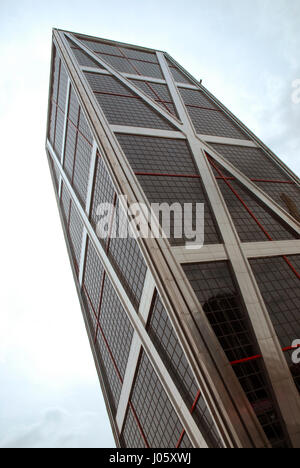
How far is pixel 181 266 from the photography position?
23.6 meters

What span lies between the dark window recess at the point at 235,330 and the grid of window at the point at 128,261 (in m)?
5.44

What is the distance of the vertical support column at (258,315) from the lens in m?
18.7

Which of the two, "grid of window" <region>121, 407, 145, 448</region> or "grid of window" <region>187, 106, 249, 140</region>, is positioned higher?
"grid of window" <region>187, 106, 249, 140</region>

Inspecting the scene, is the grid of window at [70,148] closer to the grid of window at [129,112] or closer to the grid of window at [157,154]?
the grid of window at [129,112]

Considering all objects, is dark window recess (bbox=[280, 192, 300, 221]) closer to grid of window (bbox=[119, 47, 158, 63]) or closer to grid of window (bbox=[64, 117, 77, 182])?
grid of window (bbox=[64, 117, 77, 182])

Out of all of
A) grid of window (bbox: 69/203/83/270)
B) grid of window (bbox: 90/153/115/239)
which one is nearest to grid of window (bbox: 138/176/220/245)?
grid of window (bbox: 90/153/115/239)

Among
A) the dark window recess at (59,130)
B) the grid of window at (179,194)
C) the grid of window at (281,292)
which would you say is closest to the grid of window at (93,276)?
the grid of window at (179,194)

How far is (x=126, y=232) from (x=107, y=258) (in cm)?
792

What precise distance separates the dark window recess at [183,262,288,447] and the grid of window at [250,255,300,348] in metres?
2.26

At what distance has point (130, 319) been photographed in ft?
98.1

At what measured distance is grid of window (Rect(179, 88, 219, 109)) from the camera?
50647mm

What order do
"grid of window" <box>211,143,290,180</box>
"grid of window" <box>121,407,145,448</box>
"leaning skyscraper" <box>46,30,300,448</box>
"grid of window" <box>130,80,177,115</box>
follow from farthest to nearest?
"grid of window" <box>130,80,177,115</box>
"grid of window" <box>211,143,290,180</box>
"grid of window" <box>121,407,145,448</box>
"leaning skyscraper" <box>46,30,300,448</box>

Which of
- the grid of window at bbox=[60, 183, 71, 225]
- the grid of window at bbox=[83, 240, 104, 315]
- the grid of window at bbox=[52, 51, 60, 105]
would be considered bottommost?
the grid of window at bbox=[83, 240, 104, 315]
